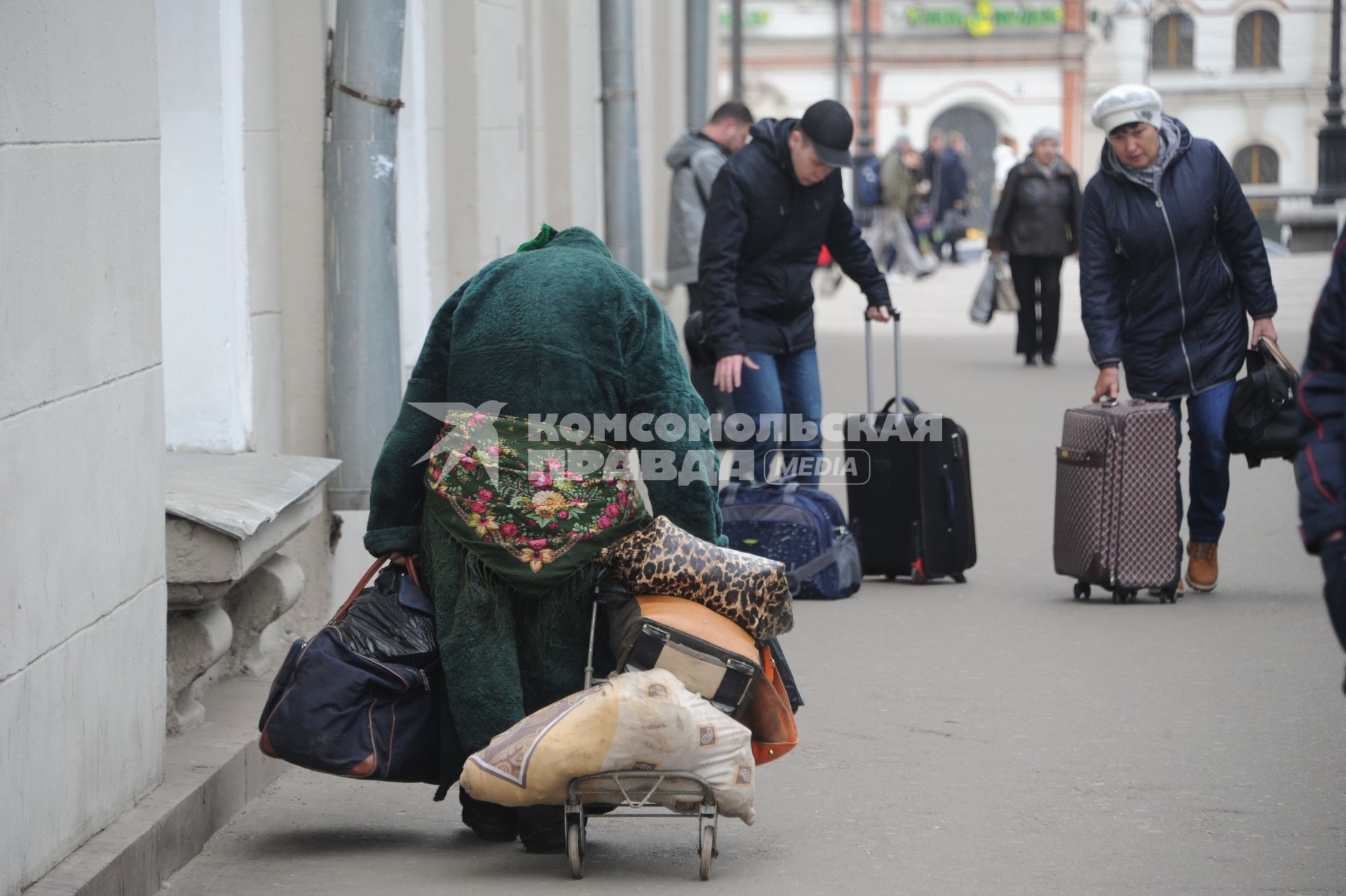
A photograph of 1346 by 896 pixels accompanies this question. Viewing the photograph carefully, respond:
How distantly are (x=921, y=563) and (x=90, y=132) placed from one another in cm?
470

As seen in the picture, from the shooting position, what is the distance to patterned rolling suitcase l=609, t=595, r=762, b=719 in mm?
4238

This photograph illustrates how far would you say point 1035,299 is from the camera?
16.7 meters

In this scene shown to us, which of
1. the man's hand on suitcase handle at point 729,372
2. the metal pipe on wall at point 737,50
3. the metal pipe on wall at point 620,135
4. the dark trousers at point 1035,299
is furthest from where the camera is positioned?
the metal pipe on wall at point 737,50

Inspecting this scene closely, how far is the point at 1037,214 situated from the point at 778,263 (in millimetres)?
8348

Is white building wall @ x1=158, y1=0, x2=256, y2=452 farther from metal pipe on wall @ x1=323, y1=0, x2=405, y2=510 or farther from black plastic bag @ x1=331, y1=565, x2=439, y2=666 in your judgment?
black plastic bag @ x1=331, y1=565, x2=439, y2=666

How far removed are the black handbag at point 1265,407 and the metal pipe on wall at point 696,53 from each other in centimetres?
1171

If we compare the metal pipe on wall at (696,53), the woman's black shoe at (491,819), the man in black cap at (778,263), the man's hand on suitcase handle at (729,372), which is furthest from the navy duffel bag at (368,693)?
the metal pipe on wall at (696,53)

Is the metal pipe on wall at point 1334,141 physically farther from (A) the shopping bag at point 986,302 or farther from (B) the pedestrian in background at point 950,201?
Answer: (A) the shopping bag at point 986,302

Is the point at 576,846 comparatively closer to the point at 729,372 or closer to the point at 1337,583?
the point at 1337,583

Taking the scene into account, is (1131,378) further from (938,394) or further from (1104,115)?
(938,394)

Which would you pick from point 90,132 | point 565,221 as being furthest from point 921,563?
point 565,221

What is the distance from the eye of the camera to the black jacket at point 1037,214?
15672 millimetres

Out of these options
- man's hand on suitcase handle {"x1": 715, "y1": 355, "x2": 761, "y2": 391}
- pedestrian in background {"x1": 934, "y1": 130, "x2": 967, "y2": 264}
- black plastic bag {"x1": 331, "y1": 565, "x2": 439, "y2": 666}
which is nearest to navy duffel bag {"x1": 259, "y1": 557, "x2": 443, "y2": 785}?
black plastic bag {"x1": 331, "y1": 565, "x2": 439, "y2": 666}

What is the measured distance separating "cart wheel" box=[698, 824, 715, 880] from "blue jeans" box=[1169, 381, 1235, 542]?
3553 mm
